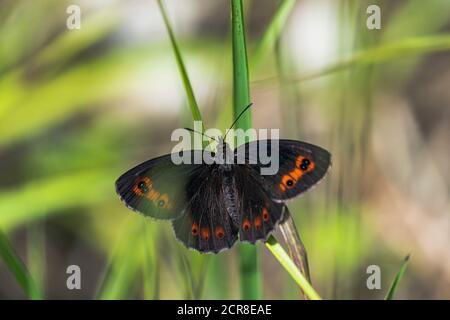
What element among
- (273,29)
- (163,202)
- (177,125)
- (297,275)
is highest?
(273,29)

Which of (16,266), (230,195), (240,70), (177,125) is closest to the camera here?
(240,70)

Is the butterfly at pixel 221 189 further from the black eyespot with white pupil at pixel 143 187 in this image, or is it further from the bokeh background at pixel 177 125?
the bokeh background at pixel 177 125

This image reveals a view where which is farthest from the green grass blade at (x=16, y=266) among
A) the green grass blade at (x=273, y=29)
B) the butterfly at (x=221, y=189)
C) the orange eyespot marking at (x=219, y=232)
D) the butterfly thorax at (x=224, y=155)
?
the green grass blade at (x=273, y=29)

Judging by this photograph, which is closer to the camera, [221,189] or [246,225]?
[246,225]

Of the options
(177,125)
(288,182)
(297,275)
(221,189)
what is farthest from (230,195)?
(177,125)

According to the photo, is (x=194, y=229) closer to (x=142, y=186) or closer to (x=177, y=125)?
(x=142, y=186)

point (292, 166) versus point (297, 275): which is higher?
point (292, 166)

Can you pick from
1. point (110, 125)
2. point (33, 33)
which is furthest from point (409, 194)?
point (33, 33)
